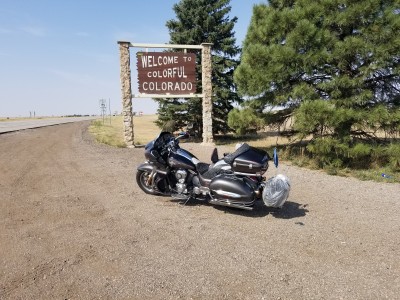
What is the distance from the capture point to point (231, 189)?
5320 mm

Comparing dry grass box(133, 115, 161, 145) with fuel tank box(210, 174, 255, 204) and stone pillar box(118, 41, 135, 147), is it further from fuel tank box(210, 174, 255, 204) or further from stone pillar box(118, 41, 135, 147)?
fuel tank box(210, 174, 255, 204)

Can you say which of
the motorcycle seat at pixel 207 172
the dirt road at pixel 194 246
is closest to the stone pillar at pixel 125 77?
the dirt road at pixel 194 246

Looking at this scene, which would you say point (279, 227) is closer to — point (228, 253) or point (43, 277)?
point (228, 253)

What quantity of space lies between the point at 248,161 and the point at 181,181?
154 cm

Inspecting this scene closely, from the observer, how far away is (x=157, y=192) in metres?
6.78

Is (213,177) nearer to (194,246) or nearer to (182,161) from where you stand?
(182,161)

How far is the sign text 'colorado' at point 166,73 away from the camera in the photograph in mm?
14164

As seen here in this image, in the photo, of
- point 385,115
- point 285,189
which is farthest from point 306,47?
point 285,189

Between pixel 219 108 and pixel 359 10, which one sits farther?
pixel 219 108

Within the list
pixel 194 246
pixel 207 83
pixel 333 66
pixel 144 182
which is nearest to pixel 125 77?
pixel 207 83

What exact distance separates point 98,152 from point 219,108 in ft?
24.6

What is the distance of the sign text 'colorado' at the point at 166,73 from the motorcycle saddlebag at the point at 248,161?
31.6 ft

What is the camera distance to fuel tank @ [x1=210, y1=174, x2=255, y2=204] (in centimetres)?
526

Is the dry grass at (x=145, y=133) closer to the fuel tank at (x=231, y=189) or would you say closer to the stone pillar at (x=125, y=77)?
the stone pillar at (x=125, y=77)
